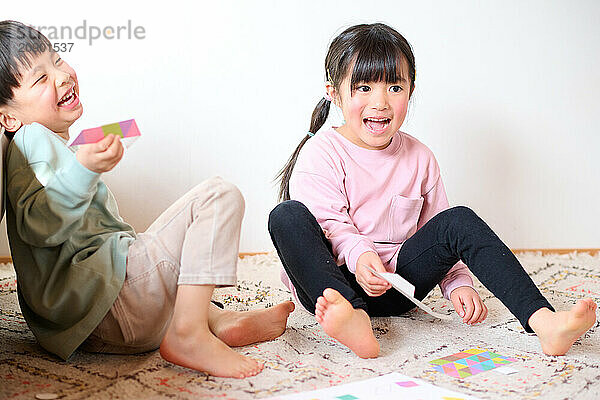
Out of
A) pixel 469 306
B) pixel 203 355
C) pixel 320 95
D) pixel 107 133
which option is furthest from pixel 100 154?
pixel 320 95

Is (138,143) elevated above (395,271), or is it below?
above

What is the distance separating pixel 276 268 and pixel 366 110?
0.61 metres

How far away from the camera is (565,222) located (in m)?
1.97

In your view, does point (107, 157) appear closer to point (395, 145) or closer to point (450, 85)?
point (395, 145)

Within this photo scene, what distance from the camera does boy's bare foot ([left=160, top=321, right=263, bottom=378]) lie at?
2.96 feet

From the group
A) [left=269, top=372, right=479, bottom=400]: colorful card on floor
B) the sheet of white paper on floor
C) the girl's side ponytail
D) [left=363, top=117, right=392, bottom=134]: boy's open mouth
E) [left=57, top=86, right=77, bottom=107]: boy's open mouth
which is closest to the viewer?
[left=269, top=372, right=479, bottom=400]: colorful card on floor

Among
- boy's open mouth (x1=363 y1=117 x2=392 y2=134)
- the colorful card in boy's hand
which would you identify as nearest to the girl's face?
boy's open mouth (x1=363 y1=117 x2=392 y2=134)

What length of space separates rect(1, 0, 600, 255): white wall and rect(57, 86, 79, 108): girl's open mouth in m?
0.68

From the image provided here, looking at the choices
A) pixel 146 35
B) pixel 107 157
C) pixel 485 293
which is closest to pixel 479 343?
pixel 485 293

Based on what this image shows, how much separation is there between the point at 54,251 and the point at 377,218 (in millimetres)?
562

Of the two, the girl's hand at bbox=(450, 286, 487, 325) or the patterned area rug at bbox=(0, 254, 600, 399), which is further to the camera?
the girl's hand at bbox=(450, 286, 487, 325)

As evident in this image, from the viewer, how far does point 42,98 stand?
1.00 m

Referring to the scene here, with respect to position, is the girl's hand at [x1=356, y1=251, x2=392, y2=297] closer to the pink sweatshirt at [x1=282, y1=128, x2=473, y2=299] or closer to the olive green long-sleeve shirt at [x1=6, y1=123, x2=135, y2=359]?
the pink sweatshirt at [x1=282, y1=128, x2=473, y2=299]

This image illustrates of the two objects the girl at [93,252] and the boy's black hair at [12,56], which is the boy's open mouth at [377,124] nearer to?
the girl at [93,252]
